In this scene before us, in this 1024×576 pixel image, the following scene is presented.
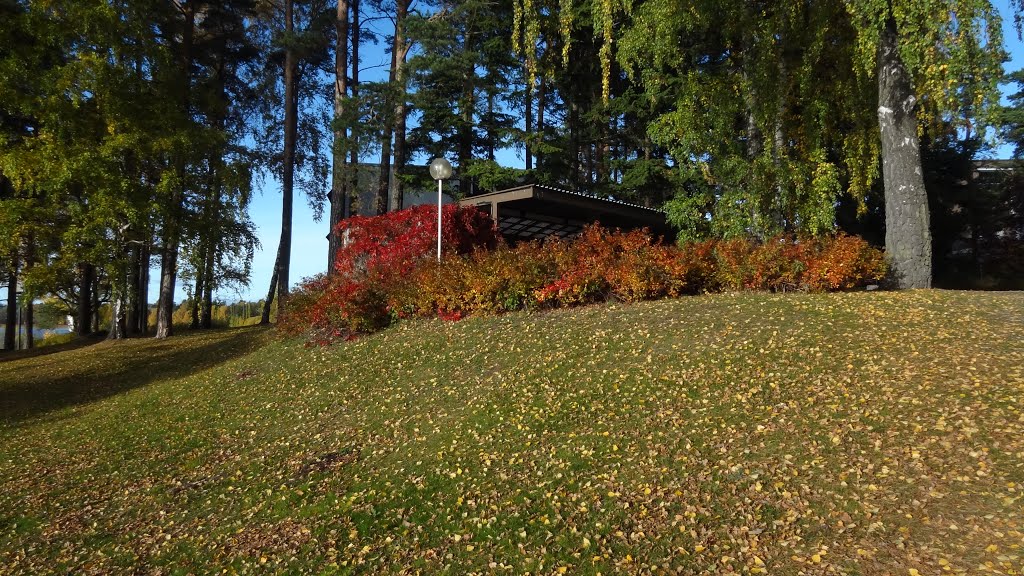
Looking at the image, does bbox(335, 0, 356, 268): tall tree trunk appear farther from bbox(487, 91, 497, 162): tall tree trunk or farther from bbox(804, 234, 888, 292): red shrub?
bbox(804, 234, 888, 292): red shrub

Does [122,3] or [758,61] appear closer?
[758,61]

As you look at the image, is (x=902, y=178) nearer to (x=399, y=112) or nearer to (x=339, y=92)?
(x=399, y=112)

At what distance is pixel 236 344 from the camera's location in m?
13.8

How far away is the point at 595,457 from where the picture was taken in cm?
472

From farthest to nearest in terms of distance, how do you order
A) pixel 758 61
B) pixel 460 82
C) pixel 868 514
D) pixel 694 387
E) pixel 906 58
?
pixel 460 82 < pixel 758 61 < pixel 906 58 < pixel 694 387 < pixel 868 514

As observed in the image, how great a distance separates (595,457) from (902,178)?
305 inches

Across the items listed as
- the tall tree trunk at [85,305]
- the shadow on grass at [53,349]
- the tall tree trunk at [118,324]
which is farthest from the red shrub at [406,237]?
the tall tree trunk at [85,305]

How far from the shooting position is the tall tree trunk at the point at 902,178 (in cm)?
907

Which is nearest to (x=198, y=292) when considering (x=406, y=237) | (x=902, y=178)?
(x=406, y=237)

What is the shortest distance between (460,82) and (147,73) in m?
8.83

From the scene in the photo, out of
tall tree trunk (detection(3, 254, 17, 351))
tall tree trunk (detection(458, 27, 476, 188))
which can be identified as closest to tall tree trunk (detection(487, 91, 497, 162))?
tall tree trunk (detection(458, 27, 476, 188))

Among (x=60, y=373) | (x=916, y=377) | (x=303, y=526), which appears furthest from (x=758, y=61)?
(x=60, y=373)

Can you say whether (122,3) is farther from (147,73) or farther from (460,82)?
(460,82)

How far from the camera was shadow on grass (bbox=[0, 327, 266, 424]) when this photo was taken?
10055mm
